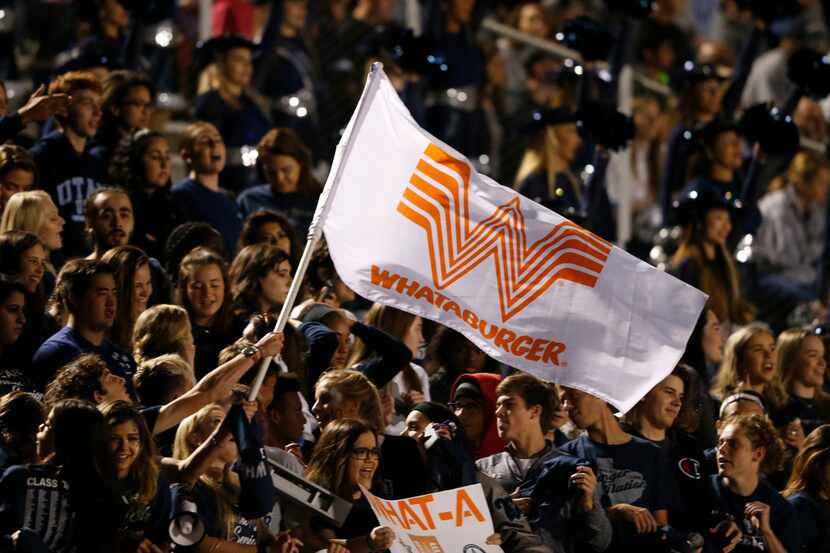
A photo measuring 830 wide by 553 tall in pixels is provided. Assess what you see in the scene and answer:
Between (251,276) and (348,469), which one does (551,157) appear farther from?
(348,469)

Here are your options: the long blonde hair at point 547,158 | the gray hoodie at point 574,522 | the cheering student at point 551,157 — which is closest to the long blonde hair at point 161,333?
the gray hoodie at point 574,522

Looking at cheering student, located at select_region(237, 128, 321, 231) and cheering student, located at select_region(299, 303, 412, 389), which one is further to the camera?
cheering student, located at select_region(237, 128, 321, 231)

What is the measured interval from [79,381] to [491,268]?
1577 mm

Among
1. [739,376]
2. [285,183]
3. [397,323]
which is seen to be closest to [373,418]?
[397,323]

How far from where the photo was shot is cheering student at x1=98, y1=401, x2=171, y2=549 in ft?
23.4

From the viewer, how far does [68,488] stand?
23.1 ft

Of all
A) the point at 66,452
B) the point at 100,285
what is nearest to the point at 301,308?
the point at 100,285

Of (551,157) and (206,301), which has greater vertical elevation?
(551,157)

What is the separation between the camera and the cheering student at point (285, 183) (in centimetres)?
1105

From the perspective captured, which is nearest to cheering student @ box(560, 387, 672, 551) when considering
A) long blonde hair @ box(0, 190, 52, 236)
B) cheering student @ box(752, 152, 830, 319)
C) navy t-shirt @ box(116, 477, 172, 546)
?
navy t-shirt @ box(116, 477, 172, 546)

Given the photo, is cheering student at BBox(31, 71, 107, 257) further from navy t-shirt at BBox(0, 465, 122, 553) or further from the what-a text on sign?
navy t-shirt at BBox(0, 465, 122, 553)

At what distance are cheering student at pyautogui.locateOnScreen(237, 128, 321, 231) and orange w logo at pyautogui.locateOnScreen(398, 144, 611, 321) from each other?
300cm

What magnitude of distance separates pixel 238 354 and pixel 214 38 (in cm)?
478

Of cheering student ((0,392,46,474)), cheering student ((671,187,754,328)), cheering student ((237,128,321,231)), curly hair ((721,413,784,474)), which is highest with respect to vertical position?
cheering student ((671,187,754,328))
